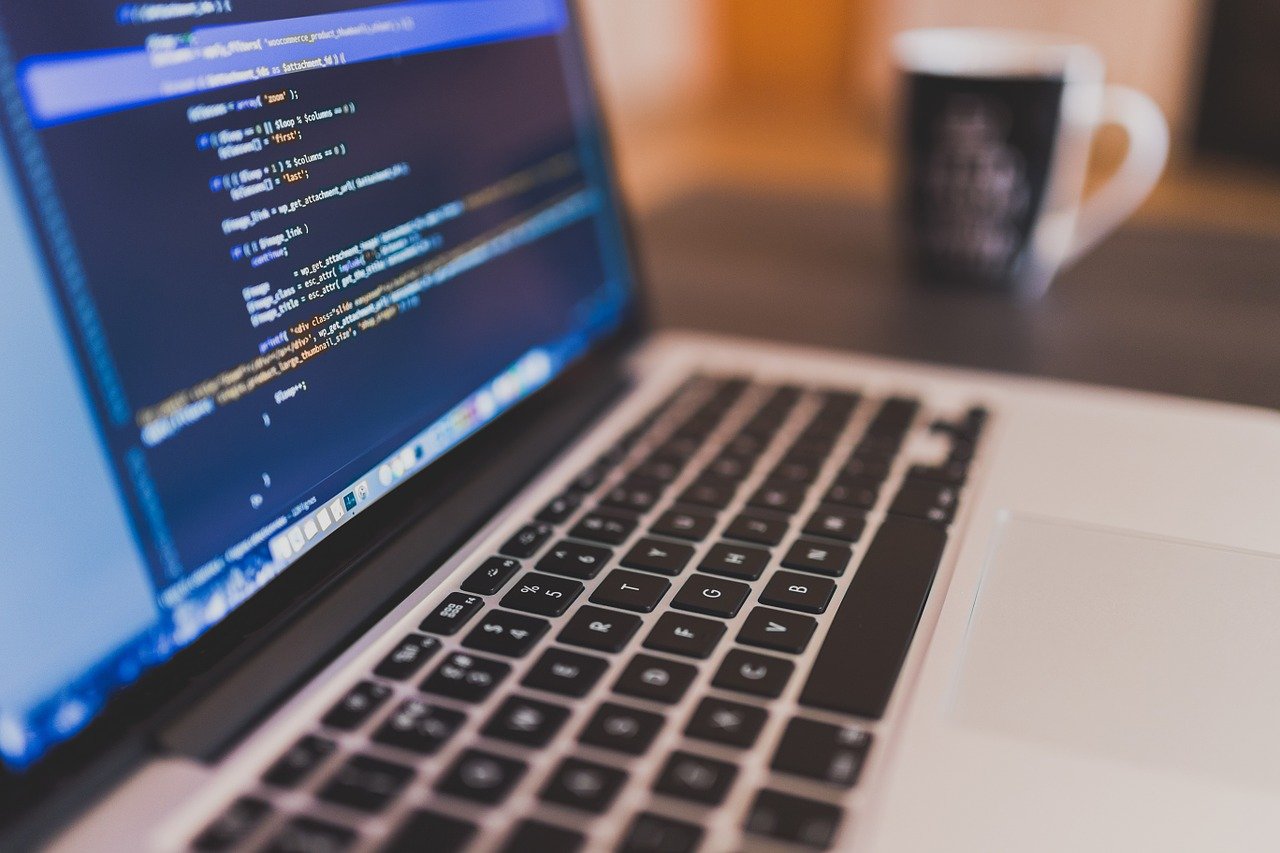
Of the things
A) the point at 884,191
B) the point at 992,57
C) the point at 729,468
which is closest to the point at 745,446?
the point at 729,468

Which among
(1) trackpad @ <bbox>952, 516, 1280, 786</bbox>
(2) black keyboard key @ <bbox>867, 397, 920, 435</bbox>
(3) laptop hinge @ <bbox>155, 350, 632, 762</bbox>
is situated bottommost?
(1) trackpad @ <bbox>952, 516, 1280, 786</bbox>

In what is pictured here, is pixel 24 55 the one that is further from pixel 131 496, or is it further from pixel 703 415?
pixel 703 415

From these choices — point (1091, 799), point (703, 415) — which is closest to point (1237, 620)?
point (1091, 799)

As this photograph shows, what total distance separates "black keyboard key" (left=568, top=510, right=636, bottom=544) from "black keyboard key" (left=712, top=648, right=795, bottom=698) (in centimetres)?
9

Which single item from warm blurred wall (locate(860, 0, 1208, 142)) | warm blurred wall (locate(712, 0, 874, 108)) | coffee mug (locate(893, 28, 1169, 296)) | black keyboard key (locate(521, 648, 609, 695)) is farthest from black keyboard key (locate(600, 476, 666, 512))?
warm blurred wall (locate(712, 0, 874, 108))

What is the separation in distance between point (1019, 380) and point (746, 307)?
20 cm

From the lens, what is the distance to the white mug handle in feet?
2.31

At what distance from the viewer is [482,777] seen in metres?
0.28

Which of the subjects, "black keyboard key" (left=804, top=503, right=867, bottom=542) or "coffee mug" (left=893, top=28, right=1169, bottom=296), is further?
"coffee mug" (left=893, top=28, right=1169, bottom=296)

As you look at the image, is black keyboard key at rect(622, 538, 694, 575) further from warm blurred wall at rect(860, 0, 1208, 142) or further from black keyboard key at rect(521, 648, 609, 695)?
warm blurred wall at rect(860, 0, 1208, 142)

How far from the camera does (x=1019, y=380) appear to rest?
56cm

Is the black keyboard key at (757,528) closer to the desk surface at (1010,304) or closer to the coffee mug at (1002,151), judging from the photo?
the desk surface at (1010,304)

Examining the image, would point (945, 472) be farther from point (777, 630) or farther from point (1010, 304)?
point (1010, 304)

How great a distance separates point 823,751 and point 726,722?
29 mm
